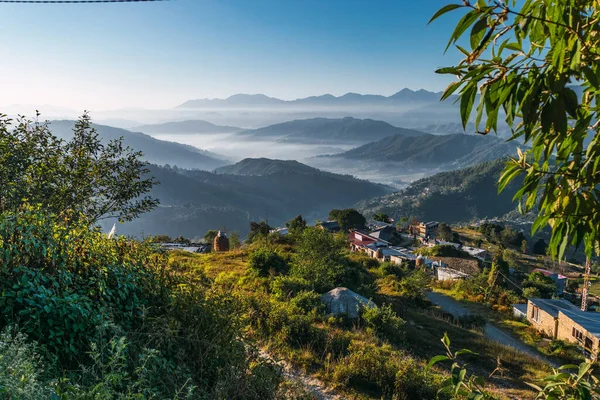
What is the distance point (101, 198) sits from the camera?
8578 millimetres

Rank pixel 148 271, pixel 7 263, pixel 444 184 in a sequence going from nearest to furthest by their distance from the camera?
1. pixel 7 263
2. pixel 148 271
3. pixel 444 184

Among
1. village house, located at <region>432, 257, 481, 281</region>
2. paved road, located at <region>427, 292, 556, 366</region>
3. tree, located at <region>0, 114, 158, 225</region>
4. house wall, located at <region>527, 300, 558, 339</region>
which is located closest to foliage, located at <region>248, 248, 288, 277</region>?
tree, located at <region>0, 114, 158, 225</region>

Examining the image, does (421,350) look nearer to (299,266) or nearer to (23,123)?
(299,266)

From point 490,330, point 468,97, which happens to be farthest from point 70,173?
point 490,330

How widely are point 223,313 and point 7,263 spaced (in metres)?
2.18

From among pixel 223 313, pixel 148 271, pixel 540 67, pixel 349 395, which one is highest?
pixel 540 67

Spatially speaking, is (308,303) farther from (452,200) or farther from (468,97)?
(452,200)

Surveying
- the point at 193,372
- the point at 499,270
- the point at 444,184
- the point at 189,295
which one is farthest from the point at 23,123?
the point at 444,184

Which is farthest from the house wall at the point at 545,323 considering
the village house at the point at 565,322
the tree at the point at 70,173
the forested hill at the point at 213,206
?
the forested hill at the point at 213,206

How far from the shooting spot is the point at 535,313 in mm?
18734

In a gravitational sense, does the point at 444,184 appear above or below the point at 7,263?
below

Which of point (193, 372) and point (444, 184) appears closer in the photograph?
point (193, 372)

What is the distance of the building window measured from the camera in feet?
60.6

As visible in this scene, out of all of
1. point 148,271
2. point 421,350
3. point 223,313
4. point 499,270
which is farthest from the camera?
point 499,270
